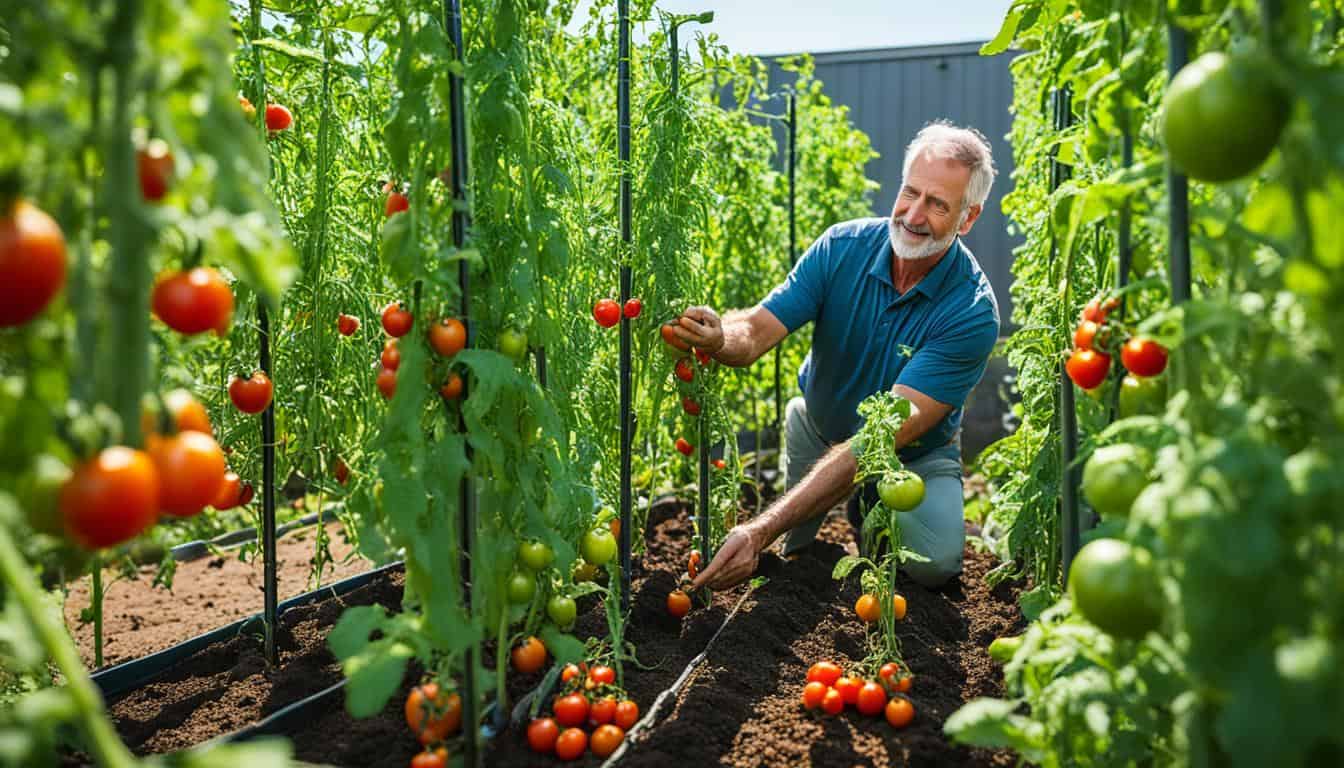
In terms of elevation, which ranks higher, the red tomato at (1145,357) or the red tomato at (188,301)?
the red tomato at (188,301)

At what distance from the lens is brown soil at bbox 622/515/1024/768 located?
208cm

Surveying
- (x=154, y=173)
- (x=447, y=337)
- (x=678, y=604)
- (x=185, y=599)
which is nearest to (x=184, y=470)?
(x=154, y=173)

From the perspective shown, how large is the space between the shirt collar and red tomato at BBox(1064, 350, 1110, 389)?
1969 millimetres

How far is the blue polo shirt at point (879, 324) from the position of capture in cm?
340

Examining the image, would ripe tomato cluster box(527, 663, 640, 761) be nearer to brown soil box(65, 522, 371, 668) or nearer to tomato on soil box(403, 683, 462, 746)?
tomato on soil box(403, 683, 462, 746)

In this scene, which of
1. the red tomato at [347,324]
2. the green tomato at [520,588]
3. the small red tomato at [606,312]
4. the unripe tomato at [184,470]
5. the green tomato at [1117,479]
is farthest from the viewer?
the small red tomato at [606,312]

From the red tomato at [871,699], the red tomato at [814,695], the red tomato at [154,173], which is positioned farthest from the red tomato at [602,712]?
the red tomato at [154,173]

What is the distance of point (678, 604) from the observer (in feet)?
9.82

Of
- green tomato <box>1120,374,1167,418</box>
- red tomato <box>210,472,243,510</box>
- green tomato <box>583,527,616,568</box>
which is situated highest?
green tomato <box>1120,374,1167,418</box>

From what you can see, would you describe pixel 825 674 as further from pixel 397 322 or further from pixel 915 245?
pixel 915 245

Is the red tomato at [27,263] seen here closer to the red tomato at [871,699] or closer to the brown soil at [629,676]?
the brown soil at [629,676]

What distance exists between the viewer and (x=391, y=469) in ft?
5.62

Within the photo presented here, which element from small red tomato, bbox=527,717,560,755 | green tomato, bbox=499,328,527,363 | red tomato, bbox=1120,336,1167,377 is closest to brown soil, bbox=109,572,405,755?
small red tomato, bbox=527,717,560,755

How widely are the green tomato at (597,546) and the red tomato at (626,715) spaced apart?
16.8 inches
